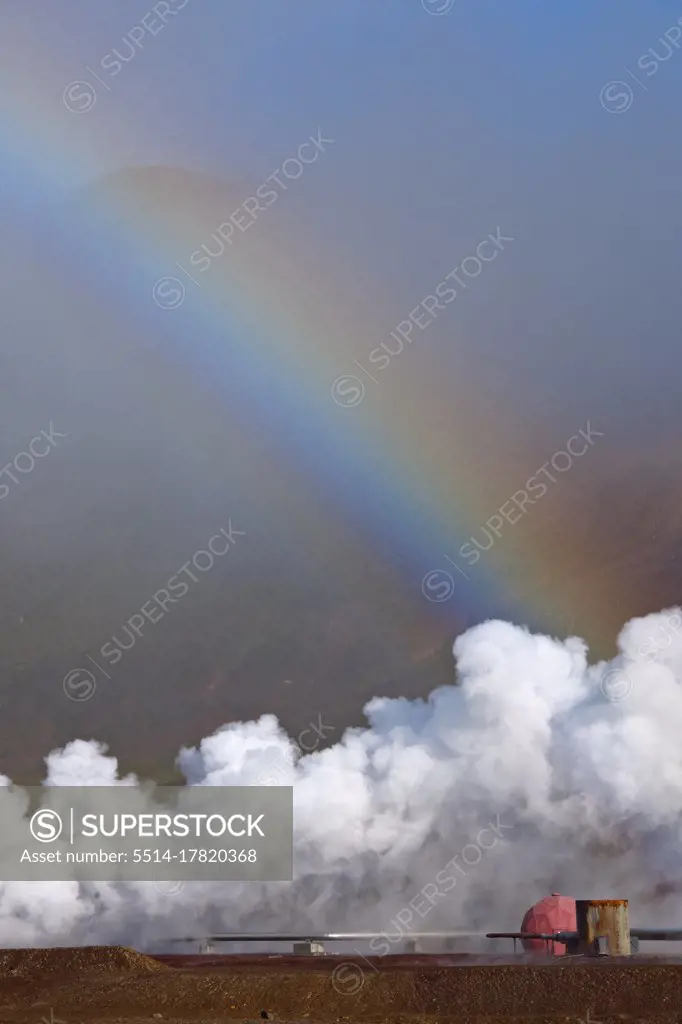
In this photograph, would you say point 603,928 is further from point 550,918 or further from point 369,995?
point 369,995

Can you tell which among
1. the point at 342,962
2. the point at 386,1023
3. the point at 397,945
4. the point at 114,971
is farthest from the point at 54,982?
the point at 397,945

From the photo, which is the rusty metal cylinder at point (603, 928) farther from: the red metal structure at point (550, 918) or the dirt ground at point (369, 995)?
the red metal structure at point (550, 918)

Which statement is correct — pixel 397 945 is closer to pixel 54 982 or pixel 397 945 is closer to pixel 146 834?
pixel 146 834

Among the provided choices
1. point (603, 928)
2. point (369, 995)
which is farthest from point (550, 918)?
point (369, 995)

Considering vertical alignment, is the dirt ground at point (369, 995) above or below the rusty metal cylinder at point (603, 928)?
below

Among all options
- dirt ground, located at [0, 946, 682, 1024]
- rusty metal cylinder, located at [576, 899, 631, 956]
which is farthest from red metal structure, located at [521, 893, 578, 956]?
dirt ground, located at [0, 946, 682, 1024]

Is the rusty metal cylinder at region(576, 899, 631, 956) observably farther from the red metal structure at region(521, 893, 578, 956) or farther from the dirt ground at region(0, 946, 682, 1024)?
the red metal structure at region(521, 893, 578, 956)

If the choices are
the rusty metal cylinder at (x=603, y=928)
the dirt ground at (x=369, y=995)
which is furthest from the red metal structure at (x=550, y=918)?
the dirt ground at (x=369, y=995)

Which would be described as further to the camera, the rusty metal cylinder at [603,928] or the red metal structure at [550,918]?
the red metal structure at [550,918]
